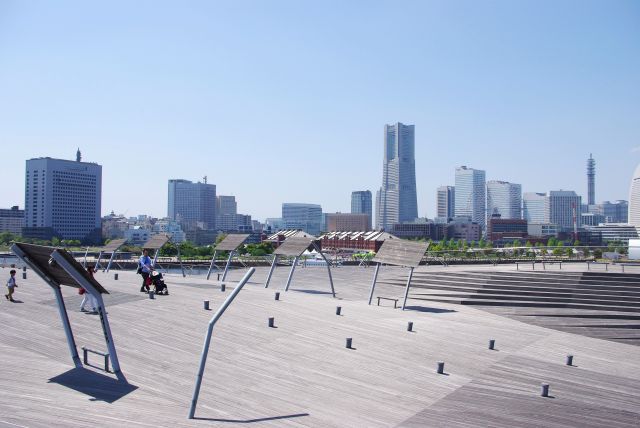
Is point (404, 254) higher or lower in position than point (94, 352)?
higher

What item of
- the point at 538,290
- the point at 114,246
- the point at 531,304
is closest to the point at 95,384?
the point at 114,246

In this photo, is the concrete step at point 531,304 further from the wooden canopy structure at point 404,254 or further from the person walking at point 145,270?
the person walking at point 145,270

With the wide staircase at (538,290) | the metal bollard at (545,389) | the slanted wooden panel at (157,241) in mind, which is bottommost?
the metal bollard at (545,389)

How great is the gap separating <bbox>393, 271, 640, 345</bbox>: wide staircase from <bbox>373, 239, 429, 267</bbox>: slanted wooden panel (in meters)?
3.24

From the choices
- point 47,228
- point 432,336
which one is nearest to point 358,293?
point 432,336

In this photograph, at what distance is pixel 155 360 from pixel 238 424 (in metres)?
3.74

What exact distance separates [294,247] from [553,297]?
41.0 feet

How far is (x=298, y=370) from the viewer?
13242 millimetres

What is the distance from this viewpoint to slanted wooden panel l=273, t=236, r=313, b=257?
25812 mm

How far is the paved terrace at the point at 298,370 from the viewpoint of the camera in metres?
10.3

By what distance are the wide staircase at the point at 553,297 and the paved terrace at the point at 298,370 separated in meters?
2.74

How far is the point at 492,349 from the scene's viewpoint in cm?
1717

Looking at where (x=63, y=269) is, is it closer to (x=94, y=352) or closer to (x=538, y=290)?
(x=94, y=352)

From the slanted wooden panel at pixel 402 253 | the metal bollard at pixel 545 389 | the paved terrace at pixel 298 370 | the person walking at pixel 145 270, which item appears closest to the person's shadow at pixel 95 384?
the paved terrace at pixel 298 370
